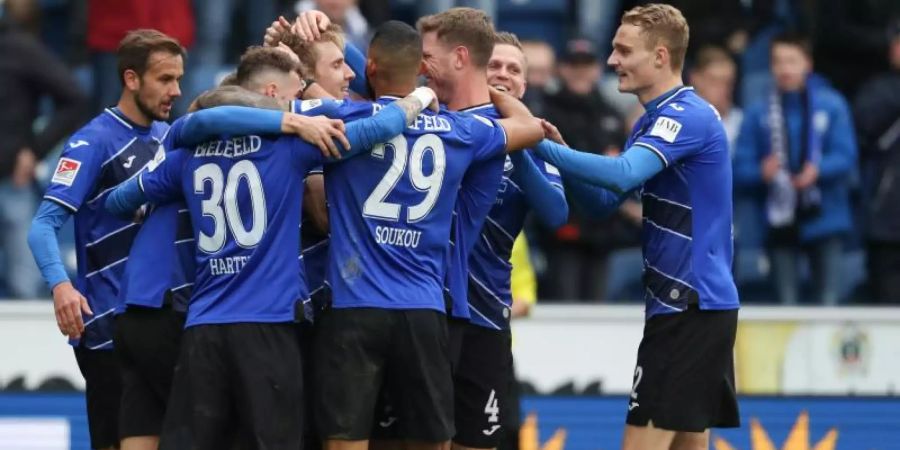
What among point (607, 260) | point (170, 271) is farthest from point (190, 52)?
point (170, 271)

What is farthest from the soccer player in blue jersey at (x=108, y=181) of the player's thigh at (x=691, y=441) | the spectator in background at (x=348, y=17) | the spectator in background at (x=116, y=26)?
the spectator in background at (x=116, y=26)

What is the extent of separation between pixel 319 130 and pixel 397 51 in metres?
0.48

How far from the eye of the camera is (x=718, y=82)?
37.9 feet

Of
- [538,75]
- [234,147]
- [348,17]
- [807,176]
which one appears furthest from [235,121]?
[807,176]

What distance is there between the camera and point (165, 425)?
22.1ft

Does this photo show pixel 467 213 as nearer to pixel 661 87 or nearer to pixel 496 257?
pixel 496 257

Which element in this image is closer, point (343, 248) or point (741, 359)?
point (343, 248)

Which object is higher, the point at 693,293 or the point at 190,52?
the point at 190,52

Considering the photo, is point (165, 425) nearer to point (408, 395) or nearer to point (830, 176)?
point (408, 395)

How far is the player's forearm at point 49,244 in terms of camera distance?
24.0ft

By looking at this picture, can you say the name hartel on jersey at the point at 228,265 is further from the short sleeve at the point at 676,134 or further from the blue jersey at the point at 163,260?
the short sleeve at the point at 676,134

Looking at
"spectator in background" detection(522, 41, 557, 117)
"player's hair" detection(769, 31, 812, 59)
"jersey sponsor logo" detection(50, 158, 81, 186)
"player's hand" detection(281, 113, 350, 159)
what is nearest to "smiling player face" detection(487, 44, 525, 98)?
"player's hand" detection(281, 113, 350, 159)

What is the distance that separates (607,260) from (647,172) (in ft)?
13.8

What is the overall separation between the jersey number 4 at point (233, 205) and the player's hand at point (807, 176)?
5374 millimetres
